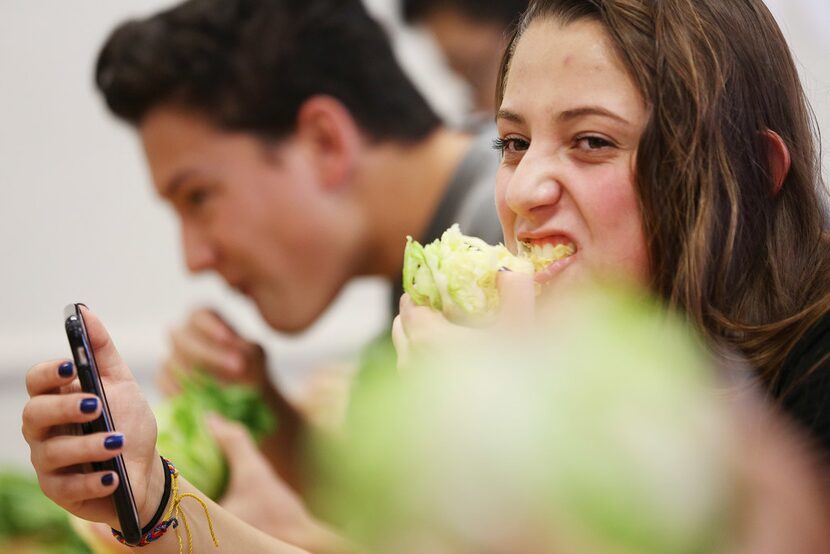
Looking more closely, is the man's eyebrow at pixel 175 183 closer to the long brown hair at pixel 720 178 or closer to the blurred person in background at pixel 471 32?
the blurred person in background at pixel 471 32

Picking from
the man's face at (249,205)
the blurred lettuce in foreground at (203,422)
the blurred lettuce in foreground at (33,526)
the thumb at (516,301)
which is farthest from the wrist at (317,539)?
the man's face at (249,205)

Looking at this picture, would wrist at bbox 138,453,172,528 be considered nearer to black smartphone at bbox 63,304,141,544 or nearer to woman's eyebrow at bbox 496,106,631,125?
black smartphone at bbox 63,304,141,544

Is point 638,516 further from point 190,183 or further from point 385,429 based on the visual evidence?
point 190,183

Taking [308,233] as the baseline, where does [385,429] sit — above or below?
below

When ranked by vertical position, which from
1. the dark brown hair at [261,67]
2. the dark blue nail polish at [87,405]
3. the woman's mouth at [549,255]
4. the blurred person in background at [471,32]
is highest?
the blurred person in background at [471,32]

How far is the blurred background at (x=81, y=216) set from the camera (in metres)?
3.28

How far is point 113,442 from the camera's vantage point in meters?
1.10

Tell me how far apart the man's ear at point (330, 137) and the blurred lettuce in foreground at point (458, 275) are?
5.55 ft

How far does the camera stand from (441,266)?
127cm

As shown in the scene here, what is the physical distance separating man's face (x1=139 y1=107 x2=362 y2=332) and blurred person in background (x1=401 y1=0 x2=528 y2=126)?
1.91ft

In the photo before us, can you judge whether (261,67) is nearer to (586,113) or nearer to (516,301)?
(586,113)

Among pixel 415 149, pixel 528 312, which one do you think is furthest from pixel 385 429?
pixel 415 149

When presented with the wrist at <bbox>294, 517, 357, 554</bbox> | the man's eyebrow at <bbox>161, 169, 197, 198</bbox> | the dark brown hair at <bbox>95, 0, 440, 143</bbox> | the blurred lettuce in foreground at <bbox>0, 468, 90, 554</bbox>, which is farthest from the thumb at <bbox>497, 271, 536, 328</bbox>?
the man's eyebrow at <bbox>161, 169, 197, 198</bbox>

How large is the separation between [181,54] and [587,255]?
1.83m
